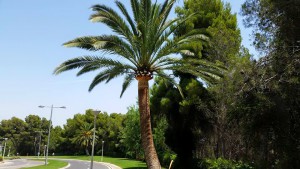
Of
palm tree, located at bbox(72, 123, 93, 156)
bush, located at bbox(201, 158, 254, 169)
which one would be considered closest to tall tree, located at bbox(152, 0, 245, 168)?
bush, located at bbox(201, 158, 254, 169)

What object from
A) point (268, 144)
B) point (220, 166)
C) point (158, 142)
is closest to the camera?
point (268, 144)

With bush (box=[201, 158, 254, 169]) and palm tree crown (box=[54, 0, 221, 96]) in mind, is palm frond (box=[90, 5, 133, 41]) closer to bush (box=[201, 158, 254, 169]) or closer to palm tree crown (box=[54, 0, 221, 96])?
palm tree crown (box=[54, 0, 221, 96])

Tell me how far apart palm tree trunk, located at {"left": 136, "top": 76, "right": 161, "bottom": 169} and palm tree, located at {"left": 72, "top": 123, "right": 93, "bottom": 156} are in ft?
263

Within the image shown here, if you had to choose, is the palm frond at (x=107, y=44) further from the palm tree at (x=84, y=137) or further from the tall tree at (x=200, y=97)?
the palm tree at (x=84, y=137)

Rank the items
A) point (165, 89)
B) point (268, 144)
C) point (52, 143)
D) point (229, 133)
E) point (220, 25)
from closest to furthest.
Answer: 1. point (268, 144)
2. point (229, 133)
3. point (220, 25)
4. point (165, 89)
5. point (52, 143)

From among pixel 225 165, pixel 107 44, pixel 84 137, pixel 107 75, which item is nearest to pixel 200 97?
pixel 225 165

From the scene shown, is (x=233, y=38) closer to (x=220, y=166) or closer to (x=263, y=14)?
(x=220, y=166)

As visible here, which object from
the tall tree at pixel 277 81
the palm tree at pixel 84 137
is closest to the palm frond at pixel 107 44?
the tall tree at pixel 277 81

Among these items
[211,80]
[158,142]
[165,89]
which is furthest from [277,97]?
[158,142]

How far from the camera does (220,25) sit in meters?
25.9

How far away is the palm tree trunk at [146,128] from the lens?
16.2m

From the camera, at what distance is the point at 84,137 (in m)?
94.2

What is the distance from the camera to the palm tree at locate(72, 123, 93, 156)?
94438 mm

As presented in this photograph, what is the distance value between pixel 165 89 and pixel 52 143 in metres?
86.2
